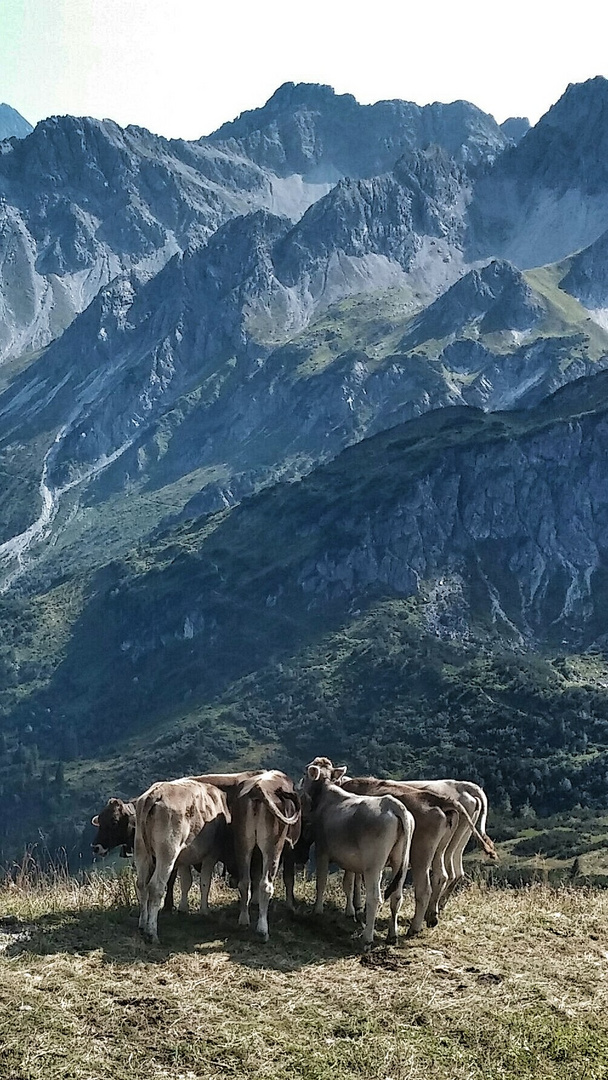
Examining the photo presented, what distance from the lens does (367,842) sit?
675 inches

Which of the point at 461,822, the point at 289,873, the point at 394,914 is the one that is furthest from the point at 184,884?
the point at 461,822

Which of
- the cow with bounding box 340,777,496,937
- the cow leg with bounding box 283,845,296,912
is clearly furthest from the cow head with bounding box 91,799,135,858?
the cow with bounding box 340,777,496,937

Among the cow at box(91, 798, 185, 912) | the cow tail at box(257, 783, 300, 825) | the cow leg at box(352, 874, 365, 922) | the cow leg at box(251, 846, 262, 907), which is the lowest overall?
the cow leg at box(352, 874, 365, 922)

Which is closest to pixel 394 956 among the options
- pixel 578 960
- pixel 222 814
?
pixel 578 960

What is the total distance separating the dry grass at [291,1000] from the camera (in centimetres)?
1146

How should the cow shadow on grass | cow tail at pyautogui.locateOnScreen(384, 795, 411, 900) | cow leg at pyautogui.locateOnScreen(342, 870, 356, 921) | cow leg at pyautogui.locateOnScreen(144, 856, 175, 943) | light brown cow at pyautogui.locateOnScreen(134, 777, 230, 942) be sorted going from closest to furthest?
the cow shadow on grass → cow leg at pyautogui.locateOnScreen(144, 856, 175, 943) → light brown cow at pyautogui.locateOnScreen(134, 777, 230, 942) → cow tail at pyautogui.locateOnScreen(384, 795, 411, 900) → cow leg at pyautogui.locateOnScreen(342, 870, 356, 921)

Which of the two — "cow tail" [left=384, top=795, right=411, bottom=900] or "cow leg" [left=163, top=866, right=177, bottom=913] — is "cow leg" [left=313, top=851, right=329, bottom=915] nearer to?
"cow tail" [left=384, top=795, right=411, bottom=900]

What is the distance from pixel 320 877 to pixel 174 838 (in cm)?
323

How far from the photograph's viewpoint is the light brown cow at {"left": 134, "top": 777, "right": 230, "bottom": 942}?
52.6 ft

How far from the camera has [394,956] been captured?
50.9 feet

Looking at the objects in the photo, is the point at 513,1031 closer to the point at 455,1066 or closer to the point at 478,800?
the point at 455,1066

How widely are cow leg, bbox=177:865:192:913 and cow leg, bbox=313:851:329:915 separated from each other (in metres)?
2.45

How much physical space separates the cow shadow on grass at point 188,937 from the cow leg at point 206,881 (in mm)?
194

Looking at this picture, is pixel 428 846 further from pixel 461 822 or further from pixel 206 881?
pixel 206 881
